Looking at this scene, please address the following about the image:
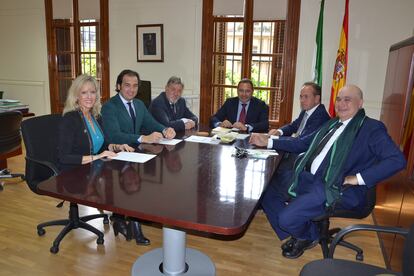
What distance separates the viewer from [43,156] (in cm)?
252

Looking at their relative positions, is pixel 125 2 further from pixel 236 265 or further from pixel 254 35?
pixel 236 265

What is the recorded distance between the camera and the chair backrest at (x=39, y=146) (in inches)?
95.7

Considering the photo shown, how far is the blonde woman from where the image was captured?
7.77 ft

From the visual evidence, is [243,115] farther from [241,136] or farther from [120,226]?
[120,226]

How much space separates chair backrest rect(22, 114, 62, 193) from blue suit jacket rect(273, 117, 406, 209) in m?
1.95

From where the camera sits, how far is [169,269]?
2.08 meters

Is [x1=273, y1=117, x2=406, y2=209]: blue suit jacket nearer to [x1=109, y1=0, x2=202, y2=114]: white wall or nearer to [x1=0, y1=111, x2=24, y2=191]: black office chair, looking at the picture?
[x1=0, y1=111, x2=24, y2=191]: black office chair

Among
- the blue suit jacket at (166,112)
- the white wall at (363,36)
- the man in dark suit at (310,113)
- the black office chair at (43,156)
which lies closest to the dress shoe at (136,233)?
the black office chair at (43,156)

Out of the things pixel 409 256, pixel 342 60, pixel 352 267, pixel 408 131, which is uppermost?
pixel 342 60

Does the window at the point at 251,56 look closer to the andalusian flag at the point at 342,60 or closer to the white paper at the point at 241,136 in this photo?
the andalusian flag at the point at 342,60

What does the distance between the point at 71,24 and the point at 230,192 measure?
17.6 ft

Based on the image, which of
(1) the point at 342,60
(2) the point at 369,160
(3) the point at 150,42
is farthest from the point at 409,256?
(3) the point at 150,42

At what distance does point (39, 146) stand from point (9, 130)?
51.8 inches

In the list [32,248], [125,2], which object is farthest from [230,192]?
[125,2]
